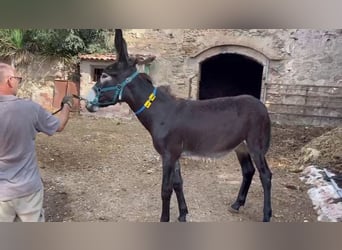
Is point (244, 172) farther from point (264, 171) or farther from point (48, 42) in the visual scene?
point (48, 42)

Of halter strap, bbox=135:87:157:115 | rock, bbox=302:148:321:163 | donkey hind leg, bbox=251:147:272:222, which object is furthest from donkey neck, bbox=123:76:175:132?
rock, bbox=302:148:321:163

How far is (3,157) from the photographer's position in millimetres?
1716

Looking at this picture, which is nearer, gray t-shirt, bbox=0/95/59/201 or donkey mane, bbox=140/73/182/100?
gray t-shirt, bbox=0/95/59/201

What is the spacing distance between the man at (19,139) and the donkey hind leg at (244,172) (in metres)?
0.83

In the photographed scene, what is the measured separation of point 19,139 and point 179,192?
2.52ft

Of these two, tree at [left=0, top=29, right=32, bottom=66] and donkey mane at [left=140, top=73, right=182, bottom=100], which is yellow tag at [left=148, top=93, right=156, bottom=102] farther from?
tree at [left=0, top=29, right=32, bottom=66]

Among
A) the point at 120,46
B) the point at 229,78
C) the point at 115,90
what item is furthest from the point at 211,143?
the point at 120,46

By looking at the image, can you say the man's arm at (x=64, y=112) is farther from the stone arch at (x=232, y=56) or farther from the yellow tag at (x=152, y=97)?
the stone arch at (x=232, y=56)

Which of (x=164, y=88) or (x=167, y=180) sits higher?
(x=164, y=88)

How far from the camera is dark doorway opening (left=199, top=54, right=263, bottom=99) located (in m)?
1.81

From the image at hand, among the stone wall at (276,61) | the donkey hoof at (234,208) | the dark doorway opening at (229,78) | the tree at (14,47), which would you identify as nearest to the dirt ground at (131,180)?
the donkey hoof at (234,208)

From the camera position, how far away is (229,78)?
1814mm
